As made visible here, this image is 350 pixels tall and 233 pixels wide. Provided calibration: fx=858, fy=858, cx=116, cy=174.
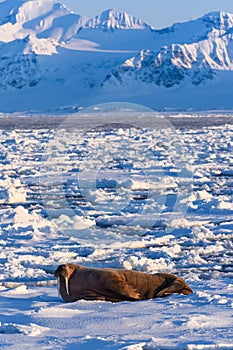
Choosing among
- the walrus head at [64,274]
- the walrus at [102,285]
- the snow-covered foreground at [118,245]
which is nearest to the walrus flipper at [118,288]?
the walrus at [102,285]

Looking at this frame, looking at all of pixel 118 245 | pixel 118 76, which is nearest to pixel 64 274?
pixel 118 245

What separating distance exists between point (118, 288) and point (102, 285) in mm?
129

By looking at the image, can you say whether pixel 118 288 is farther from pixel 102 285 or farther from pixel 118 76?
pixel 118 76

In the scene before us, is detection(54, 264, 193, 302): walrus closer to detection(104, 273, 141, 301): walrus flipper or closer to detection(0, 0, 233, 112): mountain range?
detection(104, 273, 141, 301): walrus flipper

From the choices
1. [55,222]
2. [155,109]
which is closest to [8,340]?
[55,222]

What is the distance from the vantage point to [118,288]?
675 cm

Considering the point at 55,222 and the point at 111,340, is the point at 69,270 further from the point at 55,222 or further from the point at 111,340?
the point at 55,222

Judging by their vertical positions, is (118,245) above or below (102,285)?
below

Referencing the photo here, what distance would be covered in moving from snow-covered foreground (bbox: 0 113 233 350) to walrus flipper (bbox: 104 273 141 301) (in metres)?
0.12

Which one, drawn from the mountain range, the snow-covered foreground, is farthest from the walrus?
the mountain range

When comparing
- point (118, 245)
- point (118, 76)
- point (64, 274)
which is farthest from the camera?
point (118, 76)

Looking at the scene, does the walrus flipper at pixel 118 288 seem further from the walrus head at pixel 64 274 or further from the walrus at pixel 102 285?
the walrus head at pixel 64 274

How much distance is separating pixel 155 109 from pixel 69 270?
12902cm

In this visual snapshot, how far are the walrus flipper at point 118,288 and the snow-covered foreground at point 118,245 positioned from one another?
119mm
